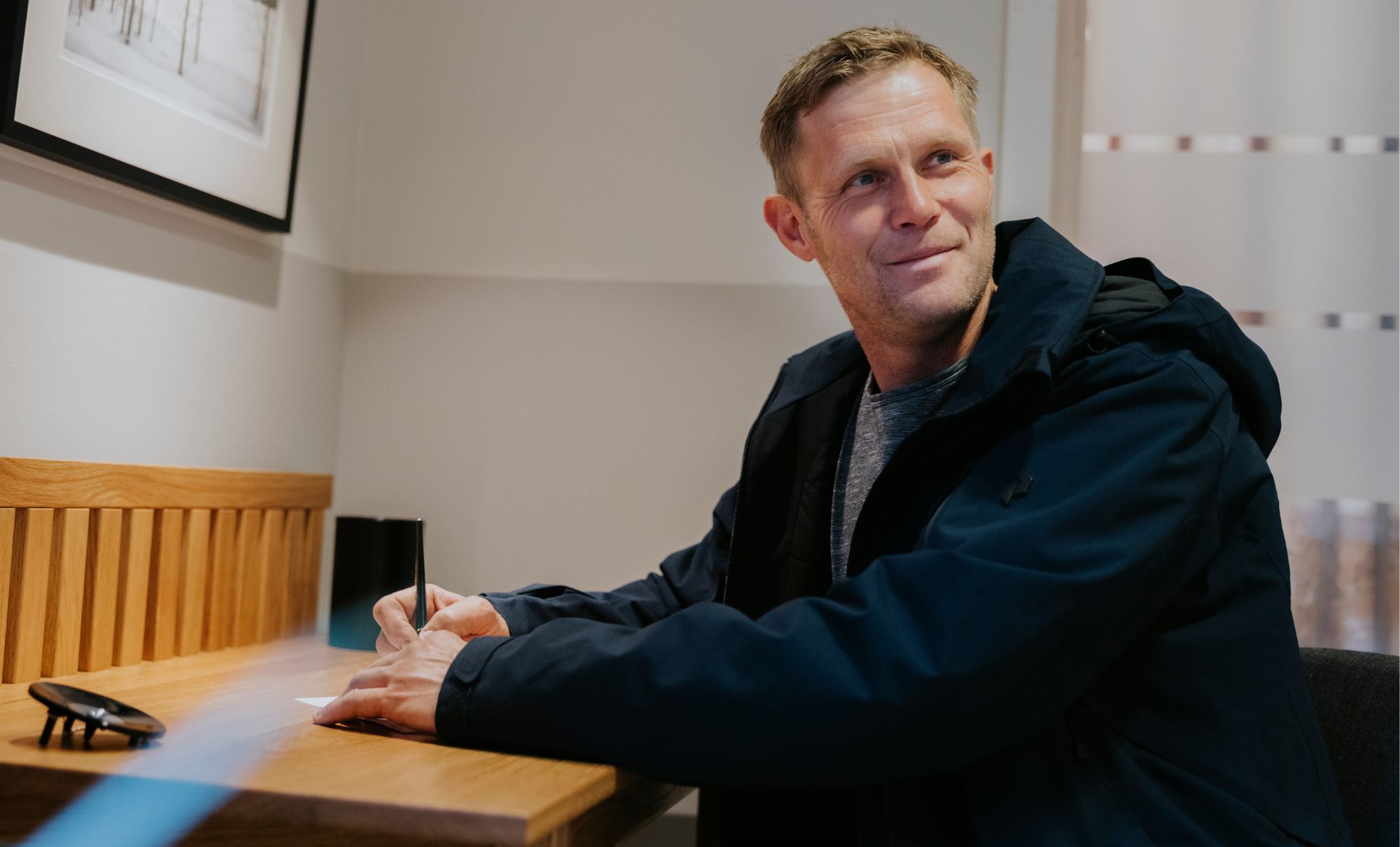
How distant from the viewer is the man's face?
1207mm

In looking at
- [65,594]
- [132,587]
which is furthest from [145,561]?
[65,594]

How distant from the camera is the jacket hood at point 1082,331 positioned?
38.7 inches

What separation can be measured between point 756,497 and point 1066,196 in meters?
0.84

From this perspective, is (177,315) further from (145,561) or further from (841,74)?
(841,74)

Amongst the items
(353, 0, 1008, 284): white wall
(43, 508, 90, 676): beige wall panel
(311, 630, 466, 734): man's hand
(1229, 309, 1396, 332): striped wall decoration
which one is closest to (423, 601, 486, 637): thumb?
(311, 630, 466, 734): man's hand

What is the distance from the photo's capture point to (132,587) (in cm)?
145

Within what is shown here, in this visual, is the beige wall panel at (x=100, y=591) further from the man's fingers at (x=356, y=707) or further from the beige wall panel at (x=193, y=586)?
the man's fingers at (x=356, y=707)

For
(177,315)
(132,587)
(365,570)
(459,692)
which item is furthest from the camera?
(365,570)

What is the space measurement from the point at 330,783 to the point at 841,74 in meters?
0.93

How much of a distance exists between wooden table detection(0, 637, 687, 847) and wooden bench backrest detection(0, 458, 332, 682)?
268 millimetres

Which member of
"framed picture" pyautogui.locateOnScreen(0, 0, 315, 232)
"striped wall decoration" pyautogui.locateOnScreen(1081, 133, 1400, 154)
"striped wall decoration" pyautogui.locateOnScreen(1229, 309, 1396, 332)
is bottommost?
Result: "striped wall decoration" pyautogui.locateOnScreen(1229, 309, 1396, 332)

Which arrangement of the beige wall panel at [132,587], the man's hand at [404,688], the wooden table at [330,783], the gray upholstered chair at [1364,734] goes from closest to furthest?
the wooden table at [330,783]
the man's hand at [404,688]
the gray upholstered chair at [1364,734]
the beige wall panel at [132,587]

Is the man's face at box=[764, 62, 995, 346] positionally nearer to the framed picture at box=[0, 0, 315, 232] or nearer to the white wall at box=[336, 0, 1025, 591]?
the white wall at box=[336, 0, 1025, 591]

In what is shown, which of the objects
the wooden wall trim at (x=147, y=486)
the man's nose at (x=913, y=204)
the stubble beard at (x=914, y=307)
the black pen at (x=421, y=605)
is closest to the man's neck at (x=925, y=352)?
the stubble beard at (x=914, y=307)
